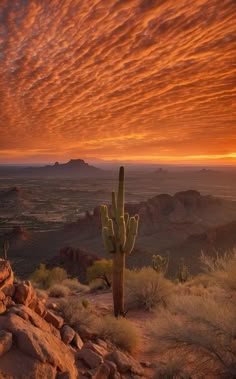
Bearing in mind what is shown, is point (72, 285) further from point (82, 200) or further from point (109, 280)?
point (82, 200)

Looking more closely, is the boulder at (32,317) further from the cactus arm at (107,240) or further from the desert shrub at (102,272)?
the desert shrub at (102,272)

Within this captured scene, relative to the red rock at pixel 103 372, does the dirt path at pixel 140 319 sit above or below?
below

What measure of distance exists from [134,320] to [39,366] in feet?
25.3

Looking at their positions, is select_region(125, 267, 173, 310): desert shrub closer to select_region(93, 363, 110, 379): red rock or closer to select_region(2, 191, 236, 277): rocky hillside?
select_region(93, 363, 110, 379): red rock

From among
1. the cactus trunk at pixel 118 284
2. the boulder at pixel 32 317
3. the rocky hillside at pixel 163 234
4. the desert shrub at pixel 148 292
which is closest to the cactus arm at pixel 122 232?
the cactus trunk at pixel 118 284

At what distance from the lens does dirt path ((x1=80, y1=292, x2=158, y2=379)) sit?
903 centimetres

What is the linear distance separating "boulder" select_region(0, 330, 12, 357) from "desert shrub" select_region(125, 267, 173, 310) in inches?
354

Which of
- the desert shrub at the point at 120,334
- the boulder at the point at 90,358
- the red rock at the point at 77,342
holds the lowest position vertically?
the desert shrub at the point at 120,334

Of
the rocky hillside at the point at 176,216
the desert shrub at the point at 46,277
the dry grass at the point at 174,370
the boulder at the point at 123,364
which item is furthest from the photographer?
the rocky hillside at the point at 176,216

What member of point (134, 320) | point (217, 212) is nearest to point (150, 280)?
point (134, 320)

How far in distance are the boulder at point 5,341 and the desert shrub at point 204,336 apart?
3056 millimetres

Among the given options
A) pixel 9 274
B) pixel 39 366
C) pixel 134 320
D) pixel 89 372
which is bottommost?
pixel 134 320

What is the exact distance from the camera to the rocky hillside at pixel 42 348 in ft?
19.0

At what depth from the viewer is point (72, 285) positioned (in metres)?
23.2
